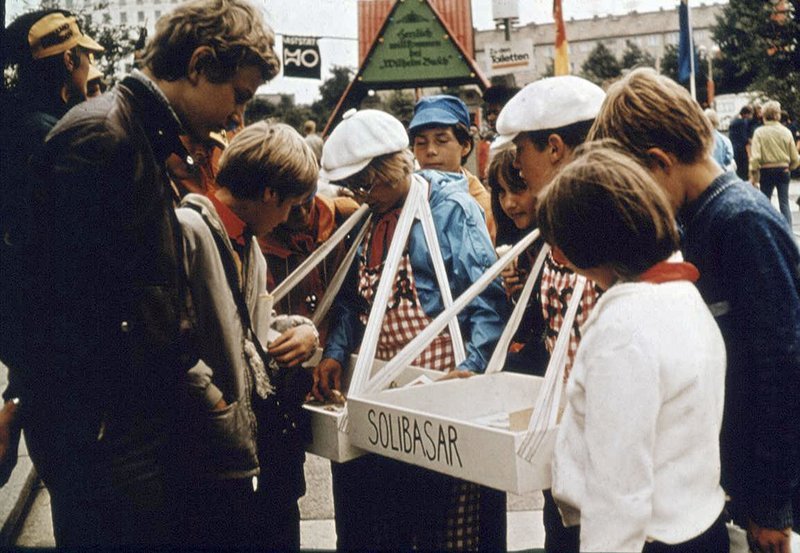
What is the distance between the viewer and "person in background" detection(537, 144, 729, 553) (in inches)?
63.7

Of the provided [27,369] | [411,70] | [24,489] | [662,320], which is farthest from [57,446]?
[411,70]

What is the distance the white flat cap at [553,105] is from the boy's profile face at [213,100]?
0.78 metres

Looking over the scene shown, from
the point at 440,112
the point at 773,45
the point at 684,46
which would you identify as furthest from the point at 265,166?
the point at 773,45

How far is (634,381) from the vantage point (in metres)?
1.61

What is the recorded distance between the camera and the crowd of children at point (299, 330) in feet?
5.30

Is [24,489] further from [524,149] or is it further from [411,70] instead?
[411,70]

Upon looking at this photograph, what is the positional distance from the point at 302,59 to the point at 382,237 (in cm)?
879

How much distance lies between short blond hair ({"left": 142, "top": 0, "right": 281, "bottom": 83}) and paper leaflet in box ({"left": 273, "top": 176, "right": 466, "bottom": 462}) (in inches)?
32.4

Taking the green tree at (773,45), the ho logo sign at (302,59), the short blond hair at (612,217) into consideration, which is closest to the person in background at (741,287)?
the short blond hair at (612,217)

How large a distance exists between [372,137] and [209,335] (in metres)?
1.06

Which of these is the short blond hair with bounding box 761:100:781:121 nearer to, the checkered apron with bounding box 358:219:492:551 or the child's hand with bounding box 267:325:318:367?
the checkered apron with bounding box 358:219:492:551

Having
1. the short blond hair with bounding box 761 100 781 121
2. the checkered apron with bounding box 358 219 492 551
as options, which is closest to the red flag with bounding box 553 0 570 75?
the short blond hair with bounding box 761 100 781 121

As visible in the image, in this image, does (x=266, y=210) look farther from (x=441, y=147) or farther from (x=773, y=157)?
(x=773, y=157)

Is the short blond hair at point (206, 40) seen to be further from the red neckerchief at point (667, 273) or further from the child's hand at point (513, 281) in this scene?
the child's hand at point (513, 281)
